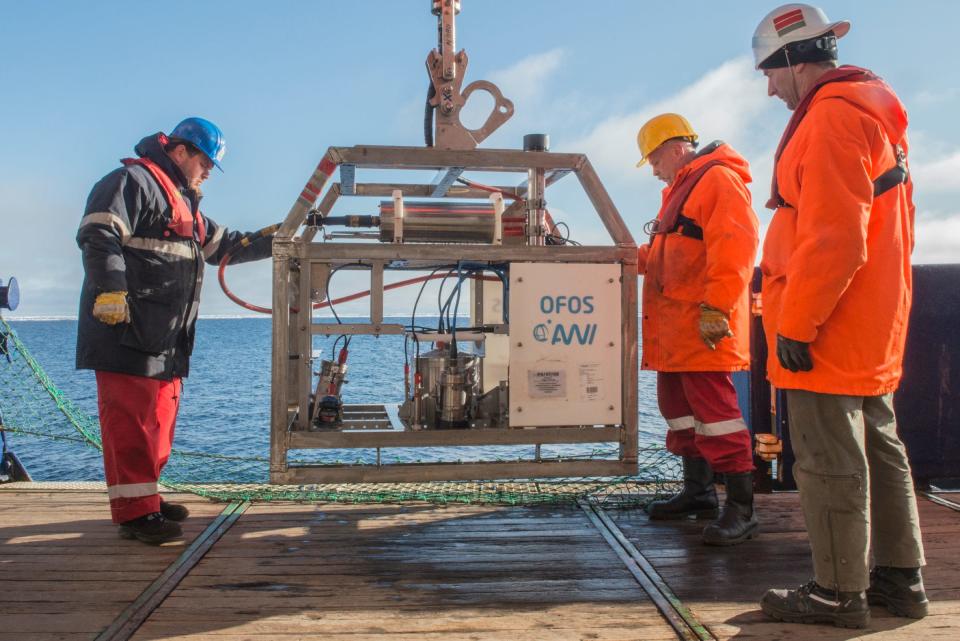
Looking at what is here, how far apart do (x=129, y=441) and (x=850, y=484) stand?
2863 mm

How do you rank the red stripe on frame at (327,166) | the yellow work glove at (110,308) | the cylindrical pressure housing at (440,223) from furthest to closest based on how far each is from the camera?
the cylindrical pressure housing at (440,223) < the red stripe on frame at (327,166) < the yellow work glove at (110,308)

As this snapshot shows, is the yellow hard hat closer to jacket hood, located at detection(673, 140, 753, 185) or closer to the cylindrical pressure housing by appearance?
jacket hood, located at detection(673, 140, 753, 185)

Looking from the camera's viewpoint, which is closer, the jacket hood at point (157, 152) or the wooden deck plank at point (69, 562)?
the wooden deck plank at point (69, 562)

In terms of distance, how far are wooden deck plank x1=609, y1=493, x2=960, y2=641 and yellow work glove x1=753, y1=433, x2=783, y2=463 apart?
0.25 m

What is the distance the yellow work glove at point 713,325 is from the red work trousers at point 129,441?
242 centimetres

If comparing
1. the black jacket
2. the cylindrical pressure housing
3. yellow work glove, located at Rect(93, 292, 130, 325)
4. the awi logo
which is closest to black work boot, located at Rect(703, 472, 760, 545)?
the awi logo

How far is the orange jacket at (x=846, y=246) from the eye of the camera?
2.36 meters

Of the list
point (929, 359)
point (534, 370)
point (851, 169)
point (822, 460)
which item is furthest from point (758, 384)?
point (851, 169)

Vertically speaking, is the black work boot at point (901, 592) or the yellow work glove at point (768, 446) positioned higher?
the yellow work glove at point (768, 446)

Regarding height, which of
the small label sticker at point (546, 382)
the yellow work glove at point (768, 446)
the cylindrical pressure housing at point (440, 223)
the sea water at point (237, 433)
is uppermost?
the cylindrical pressure housing at point (440, 223)

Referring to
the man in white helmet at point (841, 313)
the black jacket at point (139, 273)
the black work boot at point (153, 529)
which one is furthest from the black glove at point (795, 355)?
the black work boot at point (153, 529)

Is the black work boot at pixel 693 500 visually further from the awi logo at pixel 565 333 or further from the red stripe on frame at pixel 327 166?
the red stripe on frame at pixel 327 166

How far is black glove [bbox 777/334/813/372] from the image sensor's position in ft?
8.11

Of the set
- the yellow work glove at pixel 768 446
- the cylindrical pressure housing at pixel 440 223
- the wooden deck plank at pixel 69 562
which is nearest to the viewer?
the wooden deck plank at pixel 69 562
